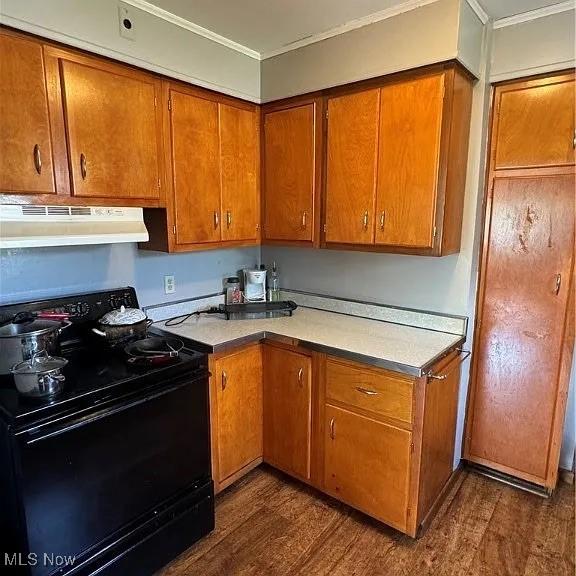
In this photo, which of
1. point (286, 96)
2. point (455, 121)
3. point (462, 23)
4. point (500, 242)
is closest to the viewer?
point (462, 23)

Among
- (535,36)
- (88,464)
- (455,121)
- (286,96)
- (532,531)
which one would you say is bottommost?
(532,531)

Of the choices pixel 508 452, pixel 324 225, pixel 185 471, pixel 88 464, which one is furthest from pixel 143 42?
pixel 508 452

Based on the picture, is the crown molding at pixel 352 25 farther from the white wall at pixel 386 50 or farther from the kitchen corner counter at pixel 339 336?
the kitchen corner counter at pixel 339 336

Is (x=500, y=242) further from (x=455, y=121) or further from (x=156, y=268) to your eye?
(x=156, y=268)

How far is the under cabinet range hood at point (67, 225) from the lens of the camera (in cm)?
153

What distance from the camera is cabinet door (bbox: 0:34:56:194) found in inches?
58.6

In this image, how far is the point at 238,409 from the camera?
221 cm

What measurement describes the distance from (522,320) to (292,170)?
4.88ft

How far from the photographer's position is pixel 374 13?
190 centimetres

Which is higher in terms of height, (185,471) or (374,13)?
(374,13)

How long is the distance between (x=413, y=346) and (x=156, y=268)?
1451mm

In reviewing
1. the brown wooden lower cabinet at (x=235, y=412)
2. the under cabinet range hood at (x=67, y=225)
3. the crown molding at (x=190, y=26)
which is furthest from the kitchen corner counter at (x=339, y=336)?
the crown molding at (x=190, y=26)

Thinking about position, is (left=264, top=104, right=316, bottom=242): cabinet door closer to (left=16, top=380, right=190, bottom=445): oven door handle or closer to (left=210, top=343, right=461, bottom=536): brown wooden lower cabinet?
(left=210, top=343, right=461, bottom=536): brown wooden lower cabinet

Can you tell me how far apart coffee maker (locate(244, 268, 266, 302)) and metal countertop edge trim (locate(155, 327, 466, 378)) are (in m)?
0.52
